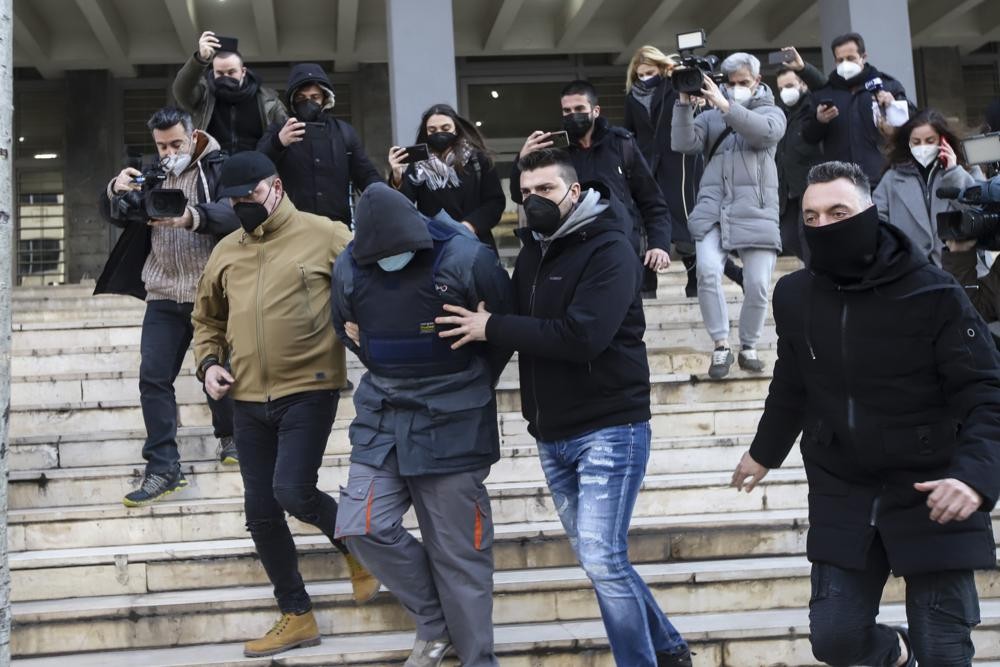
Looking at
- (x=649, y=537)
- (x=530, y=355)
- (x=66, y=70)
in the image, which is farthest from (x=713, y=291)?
(x=66, y=70)

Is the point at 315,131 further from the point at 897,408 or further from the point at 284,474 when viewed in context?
the point at 897,408

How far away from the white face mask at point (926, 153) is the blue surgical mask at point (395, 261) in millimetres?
2959

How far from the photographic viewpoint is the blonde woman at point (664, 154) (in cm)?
729

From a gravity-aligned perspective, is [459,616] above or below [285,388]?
below

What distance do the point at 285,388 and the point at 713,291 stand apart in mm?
2875

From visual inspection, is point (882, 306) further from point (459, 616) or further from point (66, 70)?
point (66, 70)

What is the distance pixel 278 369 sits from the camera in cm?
431

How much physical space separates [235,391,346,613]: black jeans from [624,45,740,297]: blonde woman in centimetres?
355

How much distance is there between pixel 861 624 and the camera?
324cm

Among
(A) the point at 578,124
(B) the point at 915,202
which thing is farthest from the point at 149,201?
(B) the point at 915,202

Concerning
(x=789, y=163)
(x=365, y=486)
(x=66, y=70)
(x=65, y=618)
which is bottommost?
(x=65, y=618)

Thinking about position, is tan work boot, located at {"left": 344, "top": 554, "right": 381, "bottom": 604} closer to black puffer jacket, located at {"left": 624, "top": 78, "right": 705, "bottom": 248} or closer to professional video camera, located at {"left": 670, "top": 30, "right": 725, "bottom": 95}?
professional video camera, located at {"left": 670, "top": 30, "right": 725, "bottom": 95}

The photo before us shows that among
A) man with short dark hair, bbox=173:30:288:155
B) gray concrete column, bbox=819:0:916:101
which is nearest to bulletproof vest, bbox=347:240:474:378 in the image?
man with short dark hair, bbox=173:30:288:155

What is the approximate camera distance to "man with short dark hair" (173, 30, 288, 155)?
5984 mm
